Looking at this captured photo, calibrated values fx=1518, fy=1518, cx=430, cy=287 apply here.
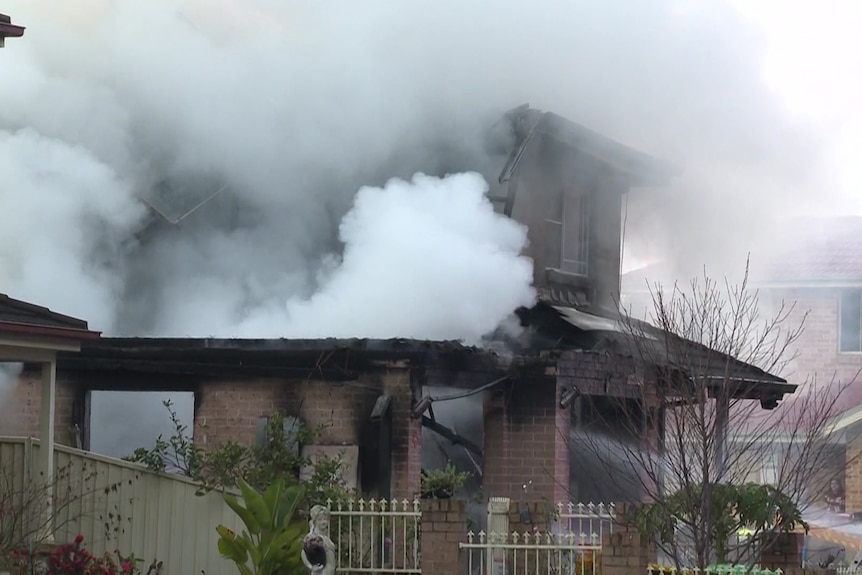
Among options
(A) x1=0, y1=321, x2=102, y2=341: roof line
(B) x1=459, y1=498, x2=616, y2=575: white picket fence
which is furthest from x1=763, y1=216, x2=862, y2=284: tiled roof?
(A) x1=0, y1=321, x2=102, y2=341: roof line

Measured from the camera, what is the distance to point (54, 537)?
44.5 ft

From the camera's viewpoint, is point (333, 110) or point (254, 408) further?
point (333, 110)

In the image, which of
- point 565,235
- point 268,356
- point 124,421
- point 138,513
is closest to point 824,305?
point 565,235

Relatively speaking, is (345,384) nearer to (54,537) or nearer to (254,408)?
(254,408)

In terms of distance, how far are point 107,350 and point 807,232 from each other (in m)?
22.4

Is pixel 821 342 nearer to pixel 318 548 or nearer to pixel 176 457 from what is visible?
pixel 176 457

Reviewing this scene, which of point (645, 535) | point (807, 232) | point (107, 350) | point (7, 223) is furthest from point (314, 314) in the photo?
point (807, 232)

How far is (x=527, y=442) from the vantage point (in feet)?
55.2

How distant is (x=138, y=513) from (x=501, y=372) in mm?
4302

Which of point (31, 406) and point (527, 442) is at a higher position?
point (31, 406)

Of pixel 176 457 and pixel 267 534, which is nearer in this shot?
pixel 267 534

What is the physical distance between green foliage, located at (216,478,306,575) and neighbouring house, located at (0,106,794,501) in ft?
6.67

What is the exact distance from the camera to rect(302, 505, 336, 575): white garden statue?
12.5m

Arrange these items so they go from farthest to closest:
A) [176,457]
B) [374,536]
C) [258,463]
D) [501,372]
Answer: [501,372] < [176,457] < [258,463] < [374,536]
